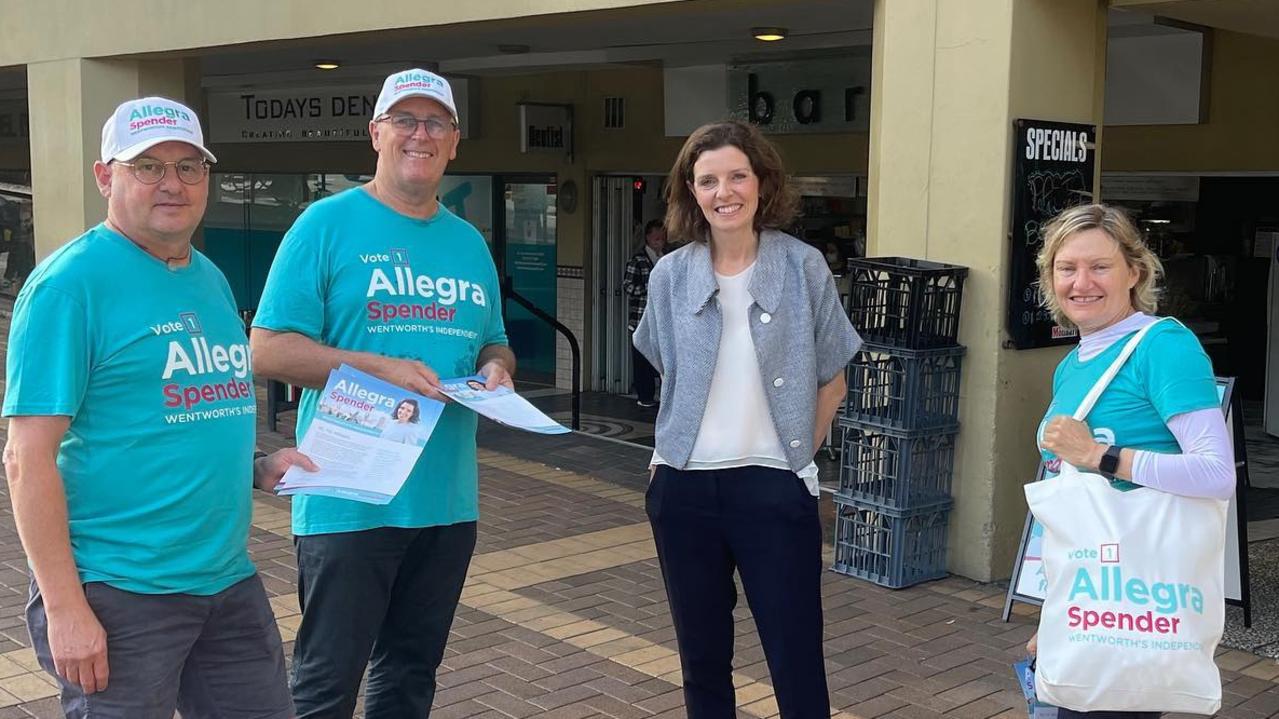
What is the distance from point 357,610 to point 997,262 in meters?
3.76

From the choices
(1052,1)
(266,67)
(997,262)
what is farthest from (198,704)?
(266,67)

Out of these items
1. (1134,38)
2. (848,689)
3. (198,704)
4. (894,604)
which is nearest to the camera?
(198,704)

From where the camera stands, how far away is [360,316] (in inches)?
124

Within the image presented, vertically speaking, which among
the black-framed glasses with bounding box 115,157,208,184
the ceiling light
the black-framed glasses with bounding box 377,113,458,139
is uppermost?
the ceiling light

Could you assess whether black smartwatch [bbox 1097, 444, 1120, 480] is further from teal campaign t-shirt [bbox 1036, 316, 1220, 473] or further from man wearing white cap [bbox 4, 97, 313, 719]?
man wearing white cap [bbox 4, 97, 313, 719]

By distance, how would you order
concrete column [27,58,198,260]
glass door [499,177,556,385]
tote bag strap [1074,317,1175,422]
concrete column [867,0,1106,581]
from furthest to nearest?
glass door [499,177,556,385] < concrete column [27,58,198,260] < concrete column [867,0,1106,581] < tote bag strap [1074,317,1175,422]

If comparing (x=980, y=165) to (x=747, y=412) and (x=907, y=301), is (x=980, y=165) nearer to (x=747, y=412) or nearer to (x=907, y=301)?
(x=907, y=301)

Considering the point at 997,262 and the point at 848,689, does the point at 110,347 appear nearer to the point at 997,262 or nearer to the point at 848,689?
the point at 848,689

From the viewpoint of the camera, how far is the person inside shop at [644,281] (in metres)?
11.5

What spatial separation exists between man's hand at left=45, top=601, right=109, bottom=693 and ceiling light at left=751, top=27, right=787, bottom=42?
698 centimetres

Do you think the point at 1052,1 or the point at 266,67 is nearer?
the point at 1052,1

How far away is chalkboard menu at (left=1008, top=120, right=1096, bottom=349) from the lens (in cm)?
591

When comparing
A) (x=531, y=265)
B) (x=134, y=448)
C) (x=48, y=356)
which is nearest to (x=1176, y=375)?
(x=134, y=448)

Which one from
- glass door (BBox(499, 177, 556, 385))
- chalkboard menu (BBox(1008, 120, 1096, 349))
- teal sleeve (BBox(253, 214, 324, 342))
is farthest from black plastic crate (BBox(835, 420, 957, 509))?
glass door (BBox(499, 177, 556, 385))
